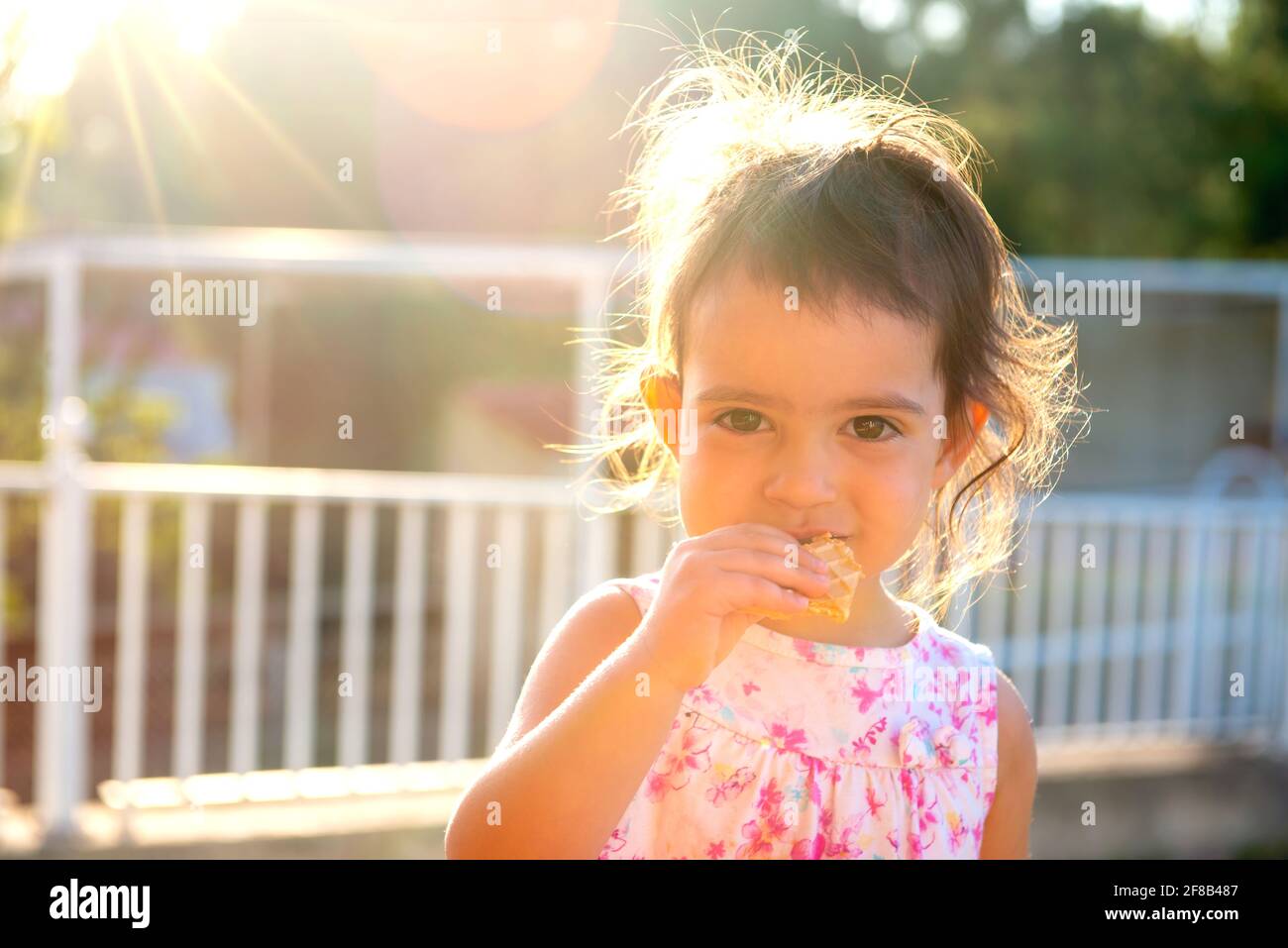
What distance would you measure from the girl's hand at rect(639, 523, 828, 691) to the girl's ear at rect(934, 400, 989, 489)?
1.26ft

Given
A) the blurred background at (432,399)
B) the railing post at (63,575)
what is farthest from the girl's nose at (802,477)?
the railing post at (63,575)

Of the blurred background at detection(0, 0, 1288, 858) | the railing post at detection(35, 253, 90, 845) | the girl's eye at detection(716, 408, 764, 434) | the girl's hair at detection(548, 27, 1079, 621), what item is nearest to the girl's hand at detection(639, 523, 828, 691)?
the girl's eye at detection(716, 408, 764, 434)

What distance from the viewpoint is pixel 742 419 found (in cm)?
146

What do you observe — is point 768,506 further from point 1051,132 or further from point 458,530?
point 1051,132

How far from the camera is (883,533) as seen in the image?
59.4 inches

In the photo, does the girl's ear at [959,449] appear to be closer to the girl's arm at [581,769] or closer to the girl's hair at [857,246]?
the girl's hair at [857,246]

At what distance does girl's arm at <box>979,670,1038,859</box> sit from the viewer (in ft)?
5.51

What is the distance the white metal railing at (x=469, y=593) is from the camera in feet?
13.9

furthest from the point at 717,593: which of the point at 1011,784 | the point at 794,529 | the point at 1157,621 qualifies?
the point at 1157,621

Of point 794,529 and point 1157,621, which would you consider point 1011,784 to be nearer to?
point 794,529

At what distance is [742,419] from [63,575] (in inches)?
137

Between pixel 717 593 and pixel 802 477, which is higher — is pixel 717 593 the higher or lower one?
the lower one

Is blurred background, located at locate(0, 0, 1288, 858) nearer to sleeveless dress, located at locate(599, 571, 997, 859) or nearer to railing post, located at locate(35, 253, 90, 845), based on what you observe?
railing post, located at locate(35, 253, 90, 845)
